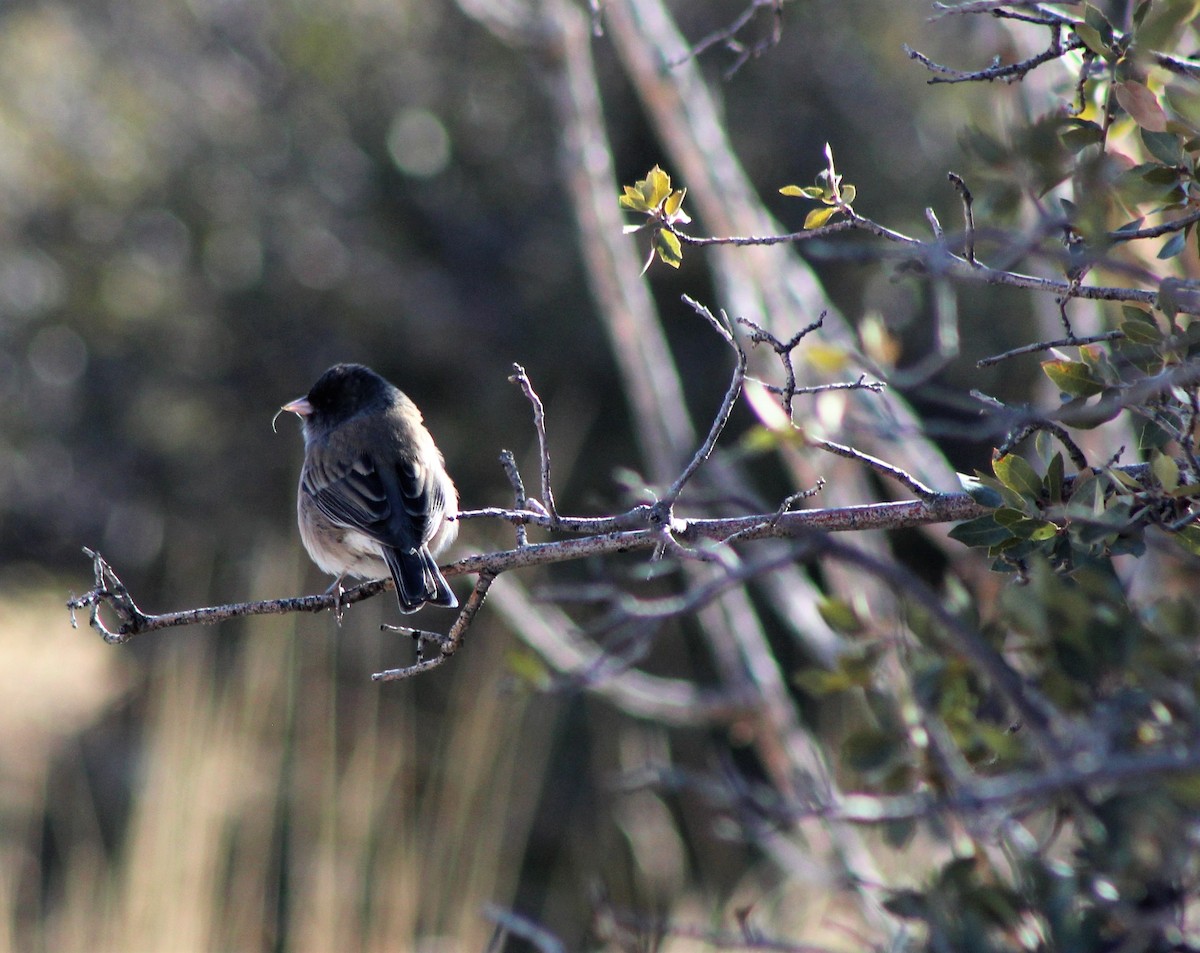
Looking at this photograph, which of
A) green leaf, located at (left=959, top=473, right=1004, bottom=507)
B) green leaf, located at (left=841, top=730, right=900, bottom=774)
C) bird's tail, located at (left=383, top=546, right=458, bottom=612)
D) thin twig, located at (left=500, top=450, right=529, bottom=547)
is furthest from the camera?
bird's tail, located at (left=383, top=546, right=458, bottom=612)

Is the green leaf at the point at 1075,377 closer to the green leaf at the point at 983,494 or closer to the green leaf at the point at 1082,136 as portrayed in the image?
the green leaf at the point at 983,494

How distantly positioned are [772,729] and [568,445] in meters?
3.45

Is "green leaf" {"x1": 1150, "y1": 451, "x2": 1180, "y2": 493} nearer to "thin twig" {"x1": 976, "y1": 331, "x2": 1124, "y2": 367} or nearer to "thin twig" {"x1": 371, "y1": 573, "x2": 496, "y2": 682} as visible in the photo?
"thin twig" {"x1": 976, "y1": 331, "x2": 1124, "y2": 367}

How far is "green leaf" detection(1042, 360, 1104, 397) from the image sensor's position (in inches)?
78.4

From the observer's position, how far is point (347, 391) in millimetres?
4945

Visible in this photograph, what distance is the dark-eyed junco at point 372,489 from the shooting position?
3.85 metres

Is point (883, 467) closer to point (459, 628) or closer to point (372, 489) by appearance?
point (459, 628)

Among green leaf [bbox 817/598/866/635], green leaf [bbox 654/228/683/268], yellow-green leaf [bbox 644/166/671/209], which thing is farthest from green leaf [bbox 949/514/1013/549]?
yellow-green leaf [bbox 644/166/671/209]

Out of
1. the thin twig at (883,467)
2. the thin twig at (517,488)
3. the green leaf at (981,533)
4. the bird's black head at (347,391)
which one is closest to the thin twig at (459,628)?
the thin twig at (517,488)

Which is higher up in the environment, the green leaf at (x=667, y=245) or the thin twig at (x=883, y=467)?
the green leaf at (x=667, y=245)

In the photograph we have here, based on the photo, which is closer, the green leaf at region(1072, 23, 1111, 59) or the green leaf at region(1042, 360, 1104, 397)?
the green leaf at region(1072, 23, 1111, 59)

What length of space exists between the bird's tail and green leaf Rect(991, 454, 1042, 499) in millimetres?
1813

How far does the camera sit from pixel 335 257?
8.41 metres

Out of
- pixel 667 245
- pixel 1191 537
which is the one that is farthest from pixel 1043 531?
pixel 667 245
